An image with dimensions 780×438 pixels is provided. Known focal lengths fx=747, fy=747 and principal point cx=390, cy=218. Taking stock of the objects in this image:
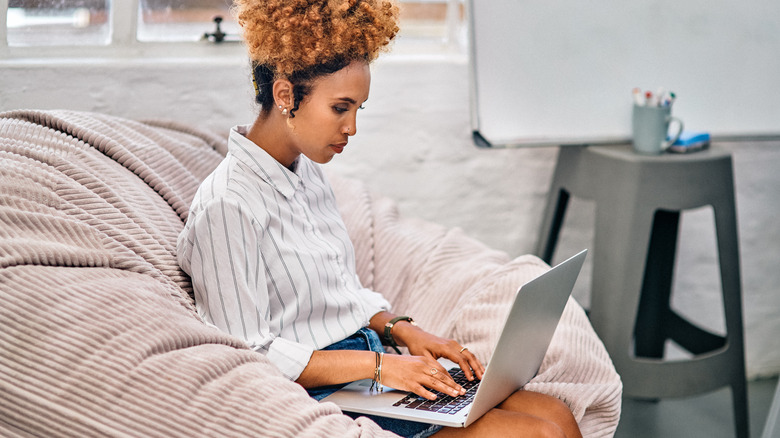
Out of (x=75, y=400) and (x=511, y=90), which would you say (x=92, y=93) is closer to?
(x=511, y=90)

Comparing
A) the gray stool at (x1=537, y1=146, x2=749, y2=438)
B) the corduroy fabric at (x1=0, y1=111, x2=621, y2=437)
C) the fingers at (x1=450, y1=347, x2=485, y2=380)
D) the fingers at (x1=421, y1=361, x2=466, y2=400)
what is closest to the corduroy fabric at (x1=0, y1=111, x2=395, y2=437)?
the corduroy fabric at (x1=0, y1=111, x2=621, y2=437)

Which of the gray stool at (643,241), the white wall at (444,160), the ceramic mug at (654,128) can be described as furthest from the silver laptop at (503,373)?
the white wall at (444,160)

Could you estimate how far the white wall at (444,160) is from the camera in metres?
1.92

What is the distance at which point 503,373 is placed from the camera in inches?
42.2

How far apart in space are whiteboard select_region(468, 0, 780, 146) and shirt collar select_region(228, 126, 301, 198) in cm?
80

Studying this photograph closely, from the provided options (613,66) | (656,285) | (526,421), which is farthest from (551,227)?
(526,421)

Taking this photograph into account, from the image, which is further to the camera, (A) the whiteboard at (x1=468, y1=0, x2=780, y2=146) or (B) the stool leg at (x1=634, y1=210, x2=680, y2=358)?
(B) the stool leg at (x1=634, y1=210, x2=680, y2=358)

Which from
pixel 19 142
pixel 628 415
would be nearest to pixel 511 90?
pixel 628 415

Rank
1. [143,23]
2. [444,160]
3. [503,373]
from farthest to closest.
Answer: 1. [444,160]
2. [143,23]
3. [503,373]

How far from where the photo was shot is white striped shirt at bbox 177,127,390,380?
1.08m

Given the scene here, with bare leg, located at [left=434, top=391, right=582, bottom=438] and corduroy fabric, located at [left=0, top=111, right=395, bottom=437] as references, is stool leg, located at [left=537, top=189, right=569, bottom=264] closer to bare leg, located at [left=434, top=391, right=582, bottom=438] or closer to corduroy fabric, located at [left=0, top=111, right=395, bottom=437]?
bare leg, located at [left=434, top=391, right=582, bottom=438]

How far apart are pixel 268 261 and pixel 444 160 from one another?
1.17m

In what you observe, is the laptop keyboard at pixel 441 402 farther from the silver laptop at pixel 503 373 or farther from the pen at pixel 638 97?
the pen at pixel 638 97

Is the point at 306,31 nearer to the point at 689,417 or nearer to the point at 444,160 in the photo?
the point at 444,160
